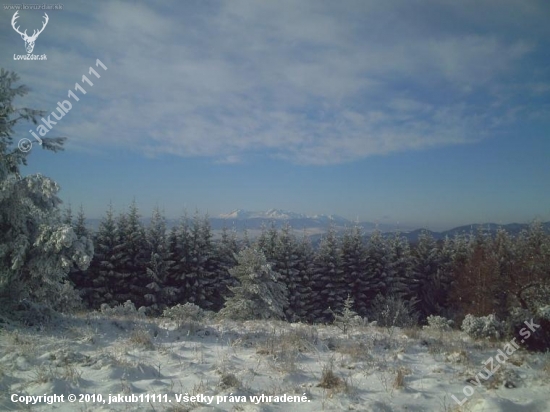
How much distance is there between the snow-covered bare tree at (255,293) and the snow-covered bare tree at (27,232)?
544 inches

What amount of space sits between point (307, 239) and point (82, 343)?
120ft

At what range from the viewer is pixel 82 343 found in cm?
689

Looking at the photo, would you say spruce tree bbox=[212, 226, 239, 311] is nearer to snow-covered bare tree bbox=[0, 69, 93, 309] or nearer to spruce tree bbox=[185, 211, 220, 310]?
spruce tree bbox=[185, 211, 220, 310]

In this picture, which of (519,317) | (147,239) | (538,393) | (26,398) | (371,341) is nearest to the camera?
(26,398)

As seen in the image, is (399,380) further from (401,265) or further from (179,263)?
(401,265)

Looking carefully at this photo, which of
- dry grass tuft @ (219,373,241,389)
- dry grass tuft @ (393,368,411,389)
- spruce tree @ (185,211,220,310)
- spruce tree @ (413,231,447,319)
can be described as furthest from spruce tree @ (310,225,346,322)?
dry grass tuft @ (219,373,241,389)

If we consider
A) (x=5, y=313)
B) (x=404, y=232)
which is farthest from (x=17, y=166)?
(x=404, y=232)

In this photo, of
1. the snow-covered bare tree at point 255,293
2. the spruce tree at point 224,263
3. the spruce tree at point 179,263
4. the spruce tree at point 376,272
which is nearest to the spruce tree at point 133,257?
the spruce tree at point 179,263

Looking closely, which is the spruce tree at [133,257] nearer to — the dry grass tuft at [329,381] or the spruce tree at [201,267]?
the spruce tree at [201,267]

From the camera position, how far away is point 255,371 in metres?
5.80

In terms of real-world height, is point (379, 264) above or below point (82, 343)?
below

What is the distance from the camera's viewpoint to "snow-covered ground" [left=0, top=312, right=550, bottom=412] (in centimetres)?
473

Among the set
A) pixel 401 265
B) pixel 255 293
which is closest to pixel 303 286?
pixel 401 265

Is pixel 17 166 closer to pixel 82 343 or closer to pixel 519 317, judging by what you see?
pixel 82 343
